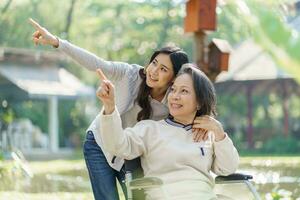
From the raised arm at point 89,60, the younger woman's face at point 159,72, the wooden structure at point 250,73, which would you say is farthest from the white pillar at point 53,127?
the younger woman's face at point 159,72

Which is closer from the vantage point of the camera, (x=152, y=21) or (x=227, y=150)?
(x=227, y=150)

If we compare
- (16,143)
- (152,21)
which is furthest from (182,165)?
(152,21)

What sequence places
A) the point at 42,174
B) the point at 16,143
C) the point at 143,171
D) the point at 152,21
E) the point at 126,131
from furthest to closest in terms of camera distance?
the point at 152,21
the point at 16,143
the point at 42,174
the point at 143,171
the point at 126,131

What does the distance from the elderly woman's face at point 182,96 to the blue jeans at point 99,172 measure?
0.34 meters

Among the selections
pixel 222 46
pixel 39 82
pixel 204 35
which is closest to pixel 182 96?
pixel 222 46

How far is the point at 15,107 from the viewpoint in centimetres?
2269

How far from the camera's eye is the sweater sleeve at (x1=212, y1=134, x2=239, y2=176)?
2.60m

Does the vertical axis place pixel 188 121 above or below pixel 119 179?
above

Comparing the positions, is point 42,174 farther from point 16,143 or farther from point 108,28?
point 108,28

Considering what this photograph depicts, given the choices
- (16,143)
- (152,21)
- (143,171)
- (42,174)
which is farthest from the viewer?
(152,21)

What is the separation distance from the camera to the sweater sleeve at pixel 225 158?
2596 mm

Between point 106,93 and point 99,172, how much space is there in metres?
0.64

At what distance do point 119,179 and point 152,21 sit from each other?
948 inches

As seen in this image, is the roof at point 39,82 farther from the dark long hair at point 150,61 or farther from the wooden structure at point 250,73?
the dark long hair at point 150,61
